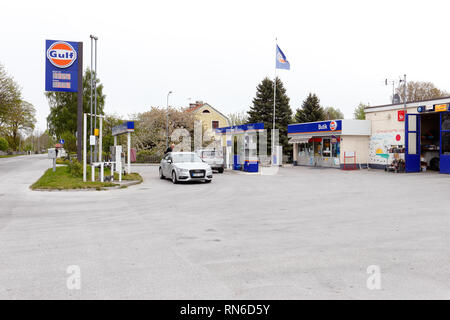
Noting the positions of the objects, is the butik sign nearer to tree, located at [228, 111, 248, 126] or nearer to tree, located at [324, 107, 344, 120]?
tree, located at [228, 111, 248, 126]

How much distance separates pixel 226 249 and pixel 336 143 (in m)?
28.9

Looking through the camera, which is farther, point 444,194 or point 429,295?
point 444,194

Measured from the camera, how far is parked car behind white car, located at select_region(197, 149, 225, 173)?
2695 centimetres

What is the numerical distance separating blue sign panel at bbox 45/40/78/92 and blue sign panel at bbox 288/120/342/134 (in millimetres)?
19684

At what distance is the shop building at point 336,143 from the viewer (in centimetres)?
3225

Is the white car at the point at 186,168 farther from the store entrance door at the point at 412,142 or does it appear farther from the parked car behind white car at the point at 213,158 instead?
the store entrance door at the point at 412,142

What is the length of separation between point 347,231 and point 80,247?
4.69m

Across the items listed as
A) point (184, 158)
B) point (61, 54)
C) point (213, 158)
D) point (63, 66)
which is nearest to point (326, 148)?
point (213, 158)

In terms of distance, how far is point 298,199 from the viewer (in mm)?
13062

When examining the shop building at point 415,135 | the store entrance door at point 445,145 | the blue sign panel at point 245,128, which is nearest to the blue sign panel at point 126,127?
the blue sign panel at point 245,128

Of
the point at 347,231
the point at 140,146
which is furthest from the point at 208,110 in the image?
the point at 347,231

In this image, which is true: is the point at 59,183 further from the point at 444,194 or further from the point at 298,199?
the point at 444,194

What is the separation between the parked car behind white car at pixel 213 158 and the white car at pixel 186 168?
5.78 metres

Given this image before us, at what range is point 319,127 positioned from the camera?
35281mm
